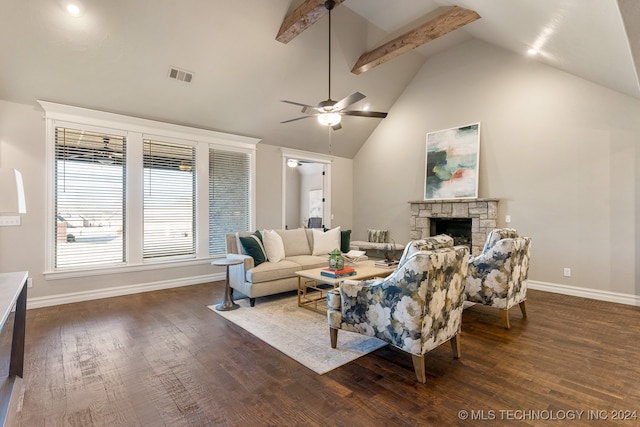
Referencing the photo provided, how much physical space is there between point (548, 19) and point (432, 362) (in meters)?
3.67

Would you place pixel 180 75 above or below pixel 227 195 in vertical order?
above

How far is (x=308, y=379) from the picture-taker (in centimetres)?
233

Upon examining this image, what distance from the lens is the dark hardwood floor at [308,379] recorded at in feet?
6.31

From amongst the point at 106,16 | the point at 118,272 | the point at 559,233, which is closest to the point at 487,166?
the point at 559,233

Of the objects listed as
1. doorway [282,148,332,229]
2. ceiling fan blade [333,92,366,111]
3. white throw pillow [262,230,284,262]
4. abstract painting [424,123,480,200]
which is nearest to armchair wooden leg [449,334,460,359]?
ceiling fan blade [333,92,366,111]

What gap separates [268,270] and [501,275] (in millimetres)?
2815

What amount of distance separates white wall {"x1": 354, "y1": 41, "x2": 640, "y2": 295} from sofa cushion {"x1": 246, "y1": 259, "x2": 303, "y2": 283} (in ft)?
11.5

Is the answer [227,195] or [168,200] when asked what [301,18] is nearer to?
[227,195]

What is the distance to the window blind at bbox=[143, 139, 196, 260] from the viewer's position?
500cm

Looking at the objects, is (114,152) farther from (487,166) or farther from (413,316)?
(487,166)

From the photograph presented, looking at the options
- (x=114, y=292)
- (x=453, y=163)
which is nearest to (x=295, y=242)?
(x=114, y=292)

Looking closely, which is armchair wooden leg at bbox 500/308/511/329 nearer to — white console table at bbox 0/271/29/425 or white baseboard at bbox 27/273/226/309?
white console table at bbox 0/271/29/425

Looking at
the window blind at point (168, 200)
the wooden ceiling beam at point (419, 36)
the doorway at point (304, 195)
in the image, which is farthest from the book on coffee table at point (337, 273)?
the doorway at point (304, 195)

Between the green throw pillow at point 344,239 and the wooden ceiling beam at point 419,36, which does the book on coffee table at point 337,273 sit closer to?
the green throw pillow at point 344,239
